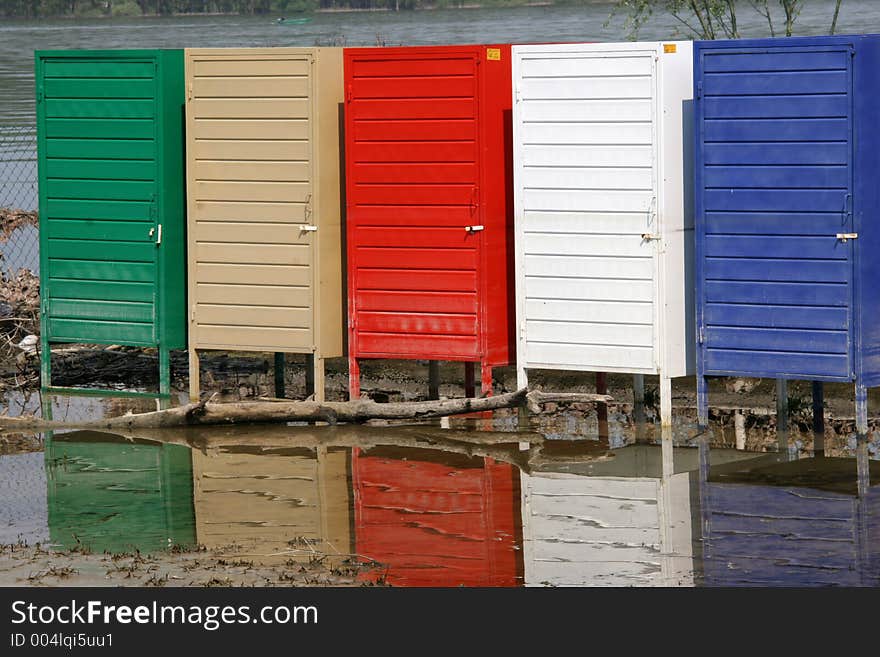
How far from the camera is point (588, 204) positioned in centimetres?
920

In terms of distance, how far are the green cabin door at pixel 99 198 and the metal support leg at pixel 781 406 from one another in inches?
139

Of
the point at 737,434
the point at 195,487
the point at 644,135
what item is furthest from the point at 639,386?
the point at 195,487

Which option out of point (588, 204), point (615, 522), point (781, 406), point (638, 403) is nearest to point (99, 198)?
point (588, 204)

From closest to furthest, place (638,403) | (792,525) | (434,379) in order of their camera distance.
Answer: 1. (792,525)
2. (638,403)
3. (434,379)

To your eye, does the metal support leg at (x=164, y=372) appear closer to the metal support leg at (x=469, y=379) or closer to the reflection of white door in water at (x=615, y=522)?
the metal support leg at (x=469, y=379)

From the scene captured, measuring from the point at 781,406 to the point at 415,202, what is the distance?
7.28 feet

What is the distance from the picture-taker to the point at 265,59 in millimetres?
9695

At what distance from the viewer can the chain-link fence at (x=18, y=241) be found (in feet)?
38.9

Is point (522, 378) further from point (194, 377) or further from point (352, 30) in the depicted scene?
point (352, 30)

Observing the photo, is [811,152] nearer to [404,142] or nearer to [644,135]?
[644,135]

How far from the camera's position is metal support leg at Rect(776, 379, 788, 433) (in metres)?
9.32

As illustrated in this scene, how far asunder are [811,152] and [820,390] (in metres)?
1.32

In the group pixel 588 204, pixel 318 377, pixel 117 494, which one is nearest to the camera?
pixel 117 494

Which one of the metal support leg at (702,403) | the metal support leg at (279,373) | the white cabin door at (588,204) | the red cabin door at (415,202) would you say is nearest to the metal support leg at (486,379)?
the red cabin door at (415,202)
